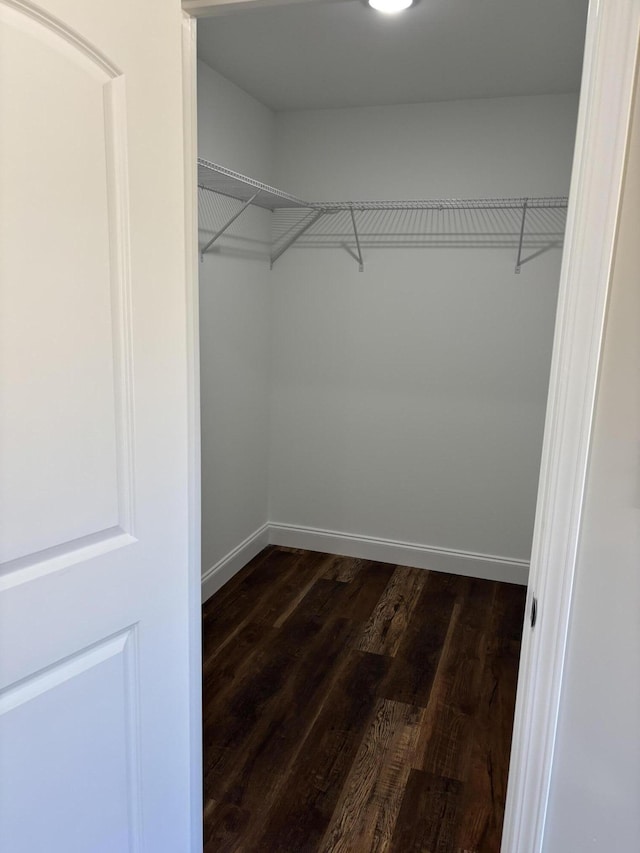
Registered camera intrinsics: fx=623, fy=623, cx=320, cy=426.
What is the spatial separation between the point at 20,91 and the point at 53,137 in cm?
7

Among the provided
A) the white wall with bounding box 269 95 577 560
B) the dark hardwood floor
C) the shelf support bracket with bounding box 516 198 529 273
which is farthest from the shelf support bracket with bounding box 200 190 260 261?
the dark hardwood floor

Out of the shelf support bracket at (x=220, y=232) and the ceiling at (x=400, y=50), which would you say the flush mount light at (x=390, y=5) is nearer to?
the ceiling at (x=400, y=50)

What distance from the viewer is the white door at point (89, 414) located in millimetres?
928

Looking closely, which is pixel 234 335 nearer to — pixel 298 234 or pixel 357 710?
pixel 298 234

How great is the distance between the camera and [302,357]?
3.47m

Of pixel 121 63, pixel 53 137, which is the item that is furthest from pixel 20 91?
pixel 121 63

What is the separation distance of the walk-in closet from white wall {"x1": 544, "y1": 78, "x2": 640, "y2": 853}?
864mm

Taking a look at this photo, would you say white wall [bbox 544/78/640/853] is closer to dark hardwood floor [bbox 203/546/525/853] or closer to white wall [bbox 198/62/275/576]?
dark hardwood floor [bbox 203/546/525/853]

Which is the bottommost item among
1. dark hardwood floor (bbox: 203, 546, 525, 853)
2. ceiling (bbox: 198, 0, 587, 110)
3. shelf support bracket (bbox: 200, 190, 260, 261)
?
dark hardwood floor (bbox: 203, 546, 525, 853)

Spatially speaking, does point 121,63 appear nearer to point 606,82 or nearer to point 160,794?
point 606,82

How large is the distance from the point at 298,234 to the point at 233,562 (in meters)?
1.78

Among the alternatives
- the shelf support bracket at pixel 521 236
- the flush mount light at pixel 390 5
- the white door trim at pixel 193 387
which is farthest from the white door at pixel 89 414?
the shelf support bracket at pixel 521 236

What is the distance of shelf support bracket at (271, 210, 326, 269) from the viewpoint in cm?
330

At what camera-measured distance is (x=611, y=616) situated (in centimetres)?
107
